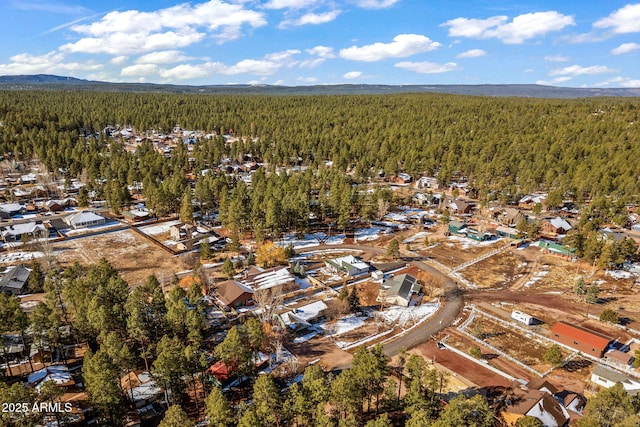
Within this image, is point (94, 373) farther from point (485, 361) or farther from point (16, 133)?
point (16, 133)

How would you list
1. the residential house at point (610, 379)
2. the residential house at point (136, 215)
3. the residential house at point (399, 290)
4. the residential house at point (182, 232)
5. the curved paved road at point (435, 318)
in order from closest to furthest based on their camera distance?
1. the residential house at point (610, 379)
2. the curved paved road at point (435, 318)
3. the residential house at point (399, 290)
4. the residential house at point (182, 232)
5. the residential house at point (136, 215)

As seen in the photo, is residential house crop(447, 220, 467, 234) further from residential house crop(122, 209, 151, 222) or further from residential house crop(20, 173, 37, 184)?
residential house crop(20, 173, 37, 184)

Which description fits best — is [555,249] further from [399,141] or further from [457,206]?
[399,141]

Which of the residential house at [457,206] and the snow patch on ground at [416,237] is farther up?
the residential house at [457,206]

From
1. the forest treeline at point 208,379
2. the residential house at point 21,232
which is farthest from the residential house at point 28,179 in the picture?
A: the forest treeline at point 208,379

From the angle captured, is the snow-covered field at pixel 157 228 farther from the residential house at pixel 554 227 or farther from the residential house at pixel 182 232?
the residential house at pixel 554 227
